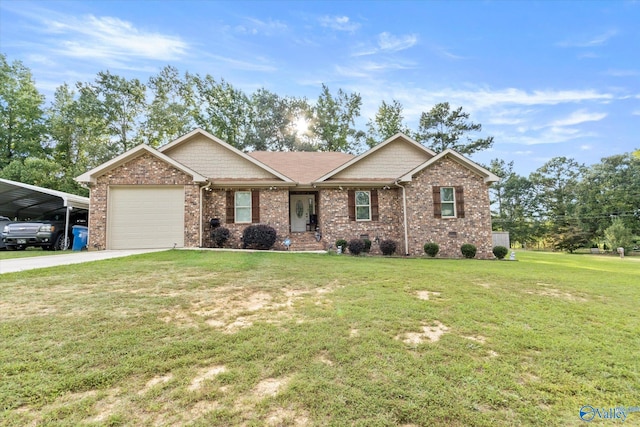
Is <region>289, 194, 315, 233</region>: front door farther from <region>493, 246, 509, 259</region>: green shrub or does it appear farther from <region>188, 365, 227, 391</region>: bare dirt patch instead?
<region>188, 365, 227, 391</region>: bare dirt patch

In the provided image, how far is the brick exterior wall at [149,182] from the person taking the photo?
38.1ft

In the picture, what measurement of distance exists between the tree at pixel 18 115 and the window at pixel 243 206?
2180 cm

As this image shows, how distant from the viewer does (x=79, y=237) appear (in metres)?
11.8

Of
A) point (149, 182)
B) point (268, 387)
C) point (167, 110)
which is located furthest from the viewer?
point (167, 110)

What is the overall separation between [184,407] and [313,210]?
14.1 metres

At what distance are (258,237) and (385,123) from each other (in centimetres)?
2169

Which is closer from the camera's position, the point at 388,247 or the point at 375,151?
the point at 388,247

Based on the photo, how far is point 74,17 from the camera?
38.2 feet

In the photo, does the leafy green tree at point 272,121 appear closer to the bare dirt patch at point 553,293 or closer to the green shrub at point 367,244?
the green shrub at point 367,244

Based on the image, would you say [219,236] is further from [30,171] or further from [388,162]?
[30,171]

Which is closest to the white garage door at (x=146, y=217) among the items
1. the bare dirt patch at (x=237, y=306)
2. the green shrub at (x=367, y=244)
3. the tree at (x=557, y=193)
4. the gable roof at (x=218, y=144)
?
the gable roof at (x=218, y=144)

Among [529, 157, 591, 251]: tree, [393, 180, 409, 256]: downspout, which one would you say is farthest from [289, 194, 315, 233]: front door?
[529, 157, 591, 251]: tree

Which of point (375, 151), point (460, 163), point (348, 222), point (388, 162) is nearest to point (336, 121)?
point (375, 151)

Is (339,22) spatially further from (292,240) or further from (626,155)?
(626,155)
